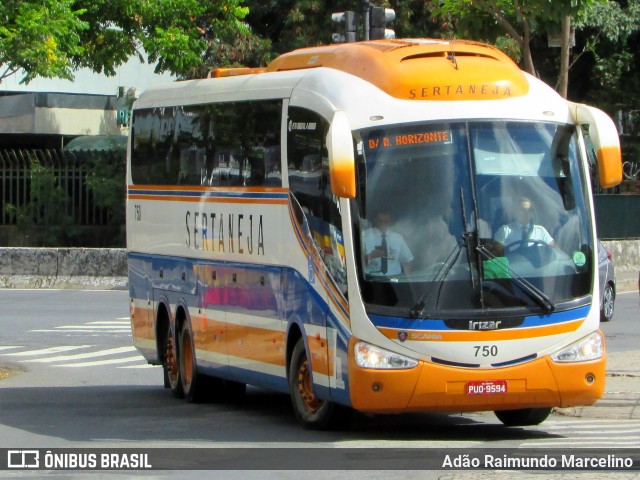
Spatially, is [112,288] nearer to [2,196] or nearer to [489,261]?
[2,196]

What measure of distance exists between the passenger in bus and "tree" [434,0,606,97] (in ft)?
14.9

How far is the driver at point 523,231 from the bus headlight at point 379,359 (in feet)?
4.00

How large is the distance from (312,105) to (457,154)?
1.46 metres

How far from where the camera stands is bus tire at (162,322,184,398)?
15703mm

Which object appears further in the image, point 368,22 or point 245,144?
point 368,22

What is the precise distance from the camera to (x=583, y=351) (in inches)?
445

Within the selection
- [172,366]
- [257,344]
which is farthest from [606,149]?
[172,366]

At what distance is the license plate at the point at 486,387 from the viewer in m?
10.9

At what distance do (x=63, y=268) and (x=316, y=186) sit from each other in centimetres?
2052

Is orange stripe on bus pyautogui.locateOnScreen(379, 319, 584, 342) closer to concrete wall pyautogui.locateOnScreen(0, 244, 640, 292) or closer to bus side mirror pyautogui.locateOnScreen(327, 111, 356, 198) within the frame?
bus side mirror pyautogui.locateOnScreen(327, 111, 356, 198)

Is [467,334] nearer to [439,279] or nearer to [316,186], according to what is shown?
[439,279]

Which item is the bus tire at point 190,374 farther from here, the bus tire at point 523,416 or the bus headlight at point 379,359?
the bus headlight at point 379,359

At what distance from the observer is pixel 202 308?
48.0 feet

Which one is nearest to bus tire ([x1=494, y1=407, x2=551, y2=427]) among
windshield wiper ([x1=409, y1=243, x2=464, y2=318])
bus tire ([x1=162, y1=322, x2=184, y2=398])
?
windshield wiper ([x1=409, y1=243, x2=464, y2=318])
